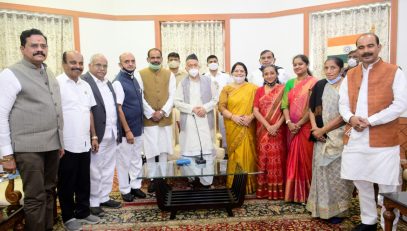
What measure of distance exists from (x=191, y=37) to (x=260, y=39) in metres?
1.40

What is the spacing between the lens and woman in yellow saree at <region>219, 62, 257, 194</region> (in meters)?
3.63

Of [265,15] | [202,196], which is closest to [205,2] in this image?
[265,15]

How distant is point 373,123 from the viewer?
239 cm

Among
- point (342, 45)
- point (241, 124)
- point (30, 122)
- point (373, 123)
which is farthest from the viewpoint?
point (342, 45)

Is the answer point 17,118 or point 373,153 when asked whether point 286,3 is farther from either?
point 17,118

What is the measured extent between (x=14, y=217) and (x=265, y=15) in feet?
18.4

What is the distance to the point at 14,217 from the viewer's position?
230 cm

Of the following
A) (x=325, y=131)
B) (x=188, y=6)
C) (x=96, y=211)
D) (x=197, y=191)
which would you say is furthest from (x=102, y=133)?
(x=188, y=6)

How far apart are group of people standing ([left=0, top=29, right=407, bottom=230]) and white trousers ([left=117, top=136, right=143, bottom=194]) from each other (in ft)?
0.04

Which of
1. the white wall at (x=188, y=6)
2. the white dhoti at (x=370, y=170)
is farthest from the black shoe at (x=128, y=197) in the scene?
the white wall at (x=188, y=6)

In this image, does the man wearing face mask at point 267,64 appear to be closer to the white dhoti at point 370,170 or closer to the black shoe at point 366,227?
the white dhoti at point 370,170

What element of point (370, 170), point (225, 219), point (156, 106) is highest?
point (156, 106)

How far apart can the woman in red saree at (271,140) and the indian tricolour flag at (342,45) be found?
2.36 metres

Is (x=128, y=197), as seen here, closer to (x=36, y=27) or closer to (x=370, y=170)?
(x=370, y=170)
